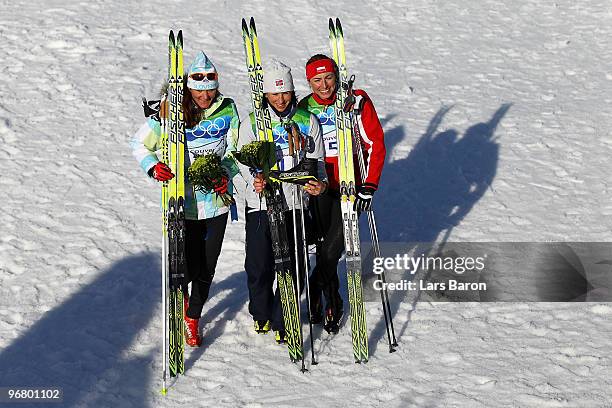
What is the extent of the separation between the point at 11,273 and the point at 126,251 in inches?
48.1

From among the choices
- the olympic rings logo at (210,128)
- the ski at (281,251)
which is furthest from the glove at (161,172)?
the ski at (281,251)

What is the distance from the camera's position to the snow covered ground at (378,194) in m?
6.88

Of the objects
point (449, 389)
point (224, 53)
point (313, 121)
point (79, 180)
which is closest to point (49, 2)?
point (224, 53)

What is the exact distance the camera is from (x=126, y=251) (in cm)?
939

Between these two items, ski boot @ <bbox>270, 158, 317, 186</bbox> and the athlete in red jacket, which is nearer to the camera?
ski boot @ <bbox>270, 158, 317, 186</bbox>

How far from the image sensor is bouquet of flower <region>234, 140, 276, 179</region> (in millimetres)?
6746

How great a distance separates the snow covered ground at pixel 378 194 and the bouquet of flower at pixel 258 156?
160 centimetres

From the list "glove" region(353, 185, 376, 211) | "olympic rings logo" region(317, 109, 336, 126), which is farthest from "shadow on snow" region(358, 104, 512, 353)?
"olympic rings logo" region(317, 109, 336, 126)

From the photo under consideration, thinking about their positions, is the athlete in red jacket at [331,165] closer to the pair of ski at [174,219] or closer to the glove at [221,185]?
the glove at [221,185]

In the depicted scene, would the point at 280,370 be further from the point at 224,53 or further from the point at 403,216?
the point at 224,53

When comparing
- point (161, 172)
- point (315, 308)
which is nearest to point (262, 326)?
point (315, 308)

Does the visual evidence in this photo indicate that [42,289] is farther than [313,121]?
Yes

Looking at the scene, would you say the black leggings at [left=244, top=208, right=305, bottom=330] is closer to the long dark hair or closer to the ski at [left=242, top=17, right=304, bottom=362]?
the ski at [left=242, top=17, right=304, bottom=362]

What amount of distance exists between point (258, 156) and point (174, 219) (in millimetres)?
840
